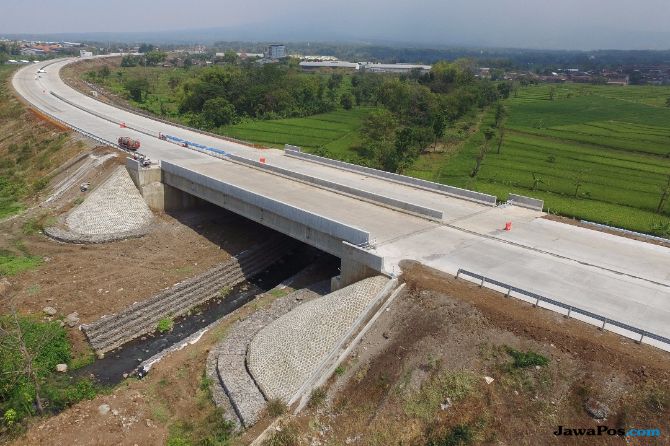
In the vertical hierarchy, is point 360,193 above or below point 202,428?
above

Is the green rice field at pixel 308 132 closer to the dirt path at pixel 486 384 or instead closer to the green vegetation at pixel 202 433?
the dirt path at pixel 486 384

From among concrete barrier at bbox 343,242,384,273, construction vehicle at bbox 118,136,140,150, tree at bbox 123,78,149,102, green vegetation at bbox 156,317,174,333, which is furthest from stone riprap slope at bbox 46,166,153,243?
tree at bbox 123,78,149,102

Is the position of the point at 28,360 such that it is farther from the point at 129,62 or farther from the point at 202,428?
the point at 129,62

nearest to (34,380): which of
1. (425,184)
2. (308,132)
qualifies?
(425,184)

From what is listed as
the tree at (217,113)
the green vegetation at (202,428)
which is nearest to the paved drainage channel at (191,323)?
the green vegetation at (202,428)

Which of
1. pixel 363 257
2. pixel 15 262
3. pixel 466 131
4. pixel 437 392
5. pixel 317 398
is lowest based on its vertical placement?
pixel 15 262

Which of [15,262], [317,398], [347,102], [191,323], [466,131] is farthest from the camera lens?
[347,102]

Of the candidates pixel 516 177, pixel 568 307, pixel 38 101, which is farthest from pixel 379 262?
pixel 38 101
